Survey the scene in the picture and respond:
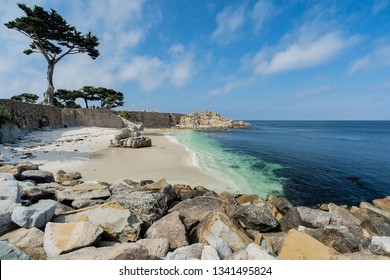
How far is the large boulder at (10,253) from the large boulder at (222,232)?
9.78ft

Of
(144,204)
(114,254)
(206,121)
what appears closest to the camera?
(114,254)

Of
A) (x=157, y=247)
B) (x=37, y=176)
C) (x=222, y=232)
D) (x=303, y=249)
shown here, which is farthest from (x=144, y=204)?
(x=37, y=176)

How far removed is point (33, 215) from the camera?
12.6 feet

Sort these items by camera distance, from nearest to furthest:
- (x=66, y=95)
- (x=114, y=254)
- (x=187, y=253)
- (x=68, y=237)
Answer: (x=114, y=254) → (x=68, y=237) → (x=187, y=253) → (x=66, y=95)

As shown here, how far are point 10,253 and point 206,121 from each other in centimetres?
7188

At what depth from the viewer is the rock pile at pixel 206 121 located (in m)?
68.8

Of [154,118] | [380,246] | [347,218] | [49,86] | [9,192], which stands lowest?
[347,218]

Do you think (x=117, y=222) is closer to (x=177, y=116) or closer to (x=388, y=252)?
(x=388, y=252)

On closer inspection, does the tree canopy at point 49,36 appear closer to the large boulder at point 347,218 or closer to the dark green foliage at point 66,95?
the dark green foliage at point 66,95

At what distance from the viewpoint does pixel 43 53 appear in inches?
Answer: 1235

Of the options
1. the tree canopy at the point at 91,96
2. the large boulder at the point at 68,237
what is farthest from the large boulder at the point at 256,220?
the tree canopy at the point at 91,96

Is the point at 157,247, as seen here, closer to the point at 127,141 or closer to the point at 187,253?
the point at 187,253

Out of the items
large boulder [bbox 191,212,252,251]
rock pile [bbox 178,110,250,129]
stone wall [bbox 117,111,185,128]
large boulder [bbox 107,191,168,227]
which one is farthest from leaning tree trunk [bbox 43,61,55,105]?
rock pile [bbox 178,110,250,129]

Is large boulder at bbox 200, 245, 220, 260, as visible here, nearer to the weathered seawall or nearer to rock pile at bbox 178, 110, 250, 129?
the weathered seawall
